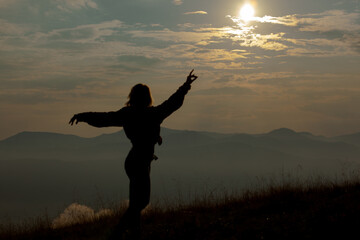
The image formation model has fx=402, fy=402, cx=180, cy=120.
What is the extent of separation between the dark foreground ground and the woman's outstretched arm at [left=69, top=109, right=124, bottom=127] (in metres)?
2.32

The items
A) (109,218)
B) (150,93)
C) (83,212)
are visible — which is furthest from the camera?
(83,212)

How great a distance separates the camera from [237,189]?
426 inches

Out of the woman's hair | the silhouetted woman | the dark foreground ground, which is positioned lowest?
the dark foreground ground

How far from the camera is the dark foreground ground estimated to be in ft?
22.4

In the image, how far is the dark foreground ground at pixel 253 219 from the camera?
6.83 metres

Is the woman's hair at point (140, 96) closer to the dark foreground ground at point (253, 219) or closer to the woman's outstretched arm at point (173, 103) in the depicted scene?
the woman's outstretched arm at point (173, 103)

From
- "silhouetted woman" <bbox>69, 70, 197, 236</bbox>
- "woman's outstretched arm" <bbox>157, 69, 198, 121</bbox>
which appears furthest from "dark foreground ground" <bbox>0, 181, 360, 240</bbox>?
"woman's outstretched arm" <bbox>157, 69, 198, 121</bbox>

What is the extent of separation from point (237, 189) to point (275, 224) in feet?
11.4

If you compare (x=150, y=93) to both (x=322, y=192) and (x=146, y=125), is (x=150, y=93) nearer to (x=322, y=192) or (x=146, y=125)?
(x=146, y=125)

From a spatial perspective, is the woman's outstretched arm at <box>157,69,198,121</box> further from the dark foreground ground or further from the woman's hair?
the dark foreground ground

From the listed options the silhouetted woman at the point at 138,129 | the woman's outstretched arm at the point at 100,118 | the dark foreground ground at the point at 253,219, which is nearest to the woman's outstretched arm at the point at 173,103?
the silhouetted woman at the point at 138,129

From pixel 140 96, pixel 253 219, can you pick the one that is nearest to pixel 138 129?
pixel 140 96

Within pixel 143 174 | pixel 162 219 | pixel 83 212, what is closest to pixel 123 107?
pixel 143 174

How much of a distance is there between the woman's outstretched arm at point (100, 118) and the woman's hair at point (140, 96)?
32 centimetres
